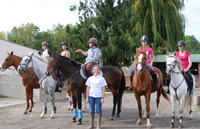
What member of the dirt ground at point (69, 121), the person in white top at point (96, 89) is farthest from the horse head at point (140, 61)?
the dirt ground at point (69, 121)

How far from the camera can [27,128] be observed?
6.86m

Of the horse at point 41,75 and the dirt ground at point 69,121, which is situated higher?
the horse at point 41,75

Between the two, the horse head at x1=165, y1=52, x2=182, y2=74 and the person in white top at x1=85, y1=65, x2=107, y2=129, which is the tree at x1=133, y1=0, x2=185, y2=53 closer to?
the horse head at x1=165, y1=52, x2=182, y2=74

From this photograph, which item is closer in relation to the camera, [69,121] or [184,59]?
[184,59]

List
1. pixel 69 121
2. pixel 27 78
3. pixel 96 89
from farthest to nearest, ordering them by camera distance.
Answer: pixel 27 78 < pixel 69 121 < pixel 96 89

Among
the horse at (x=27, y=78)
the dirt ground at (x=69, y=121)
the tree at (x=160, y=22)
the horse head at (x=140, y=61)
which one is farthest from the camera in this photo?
the tree at (x=160, y=22)

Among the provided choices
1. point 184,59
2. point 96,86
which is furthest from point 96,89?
point 184,59

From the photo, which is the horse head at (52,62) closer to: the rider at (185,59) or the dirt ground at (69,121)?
the dirt ground at (69,121)

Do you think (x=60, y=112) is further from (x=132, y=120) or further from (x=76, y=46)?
(x=76, y=46)

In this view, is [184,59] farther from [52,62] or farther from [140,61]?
[52,62]

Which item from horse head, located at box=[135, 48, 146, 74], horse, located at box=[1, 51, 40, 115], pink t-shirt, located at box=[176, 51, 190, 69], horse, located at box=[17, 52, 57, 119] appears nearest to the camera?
horse head, located at box=[135, 48, 146, 74]

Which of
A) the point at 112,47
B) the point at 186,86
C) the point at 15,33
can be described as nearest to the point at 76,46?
the point at 112,47

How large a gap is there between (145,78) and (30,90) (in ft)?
15.3

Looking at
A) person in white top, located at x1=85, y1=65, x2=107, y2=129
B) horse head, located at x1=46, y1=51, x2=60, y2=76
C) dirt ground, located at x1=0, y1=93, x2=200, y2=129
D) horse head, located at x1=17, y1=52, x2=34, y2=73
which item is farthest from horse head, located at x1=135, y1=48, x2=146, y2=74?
horse head, located at x1=17, y1=52, x2=34, y2=73
